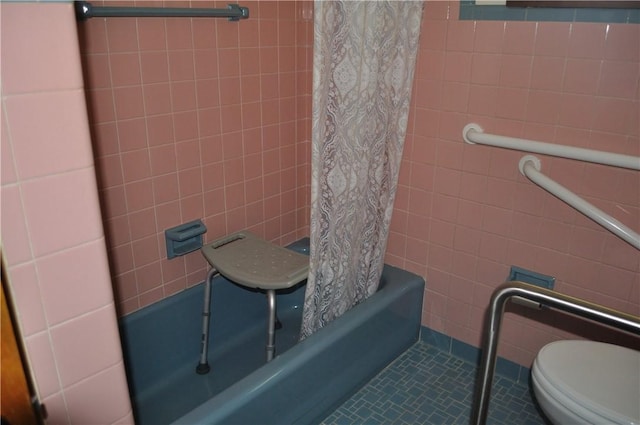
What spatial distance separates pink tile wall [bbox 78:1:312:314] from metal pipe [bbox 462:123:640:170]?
2.40ft

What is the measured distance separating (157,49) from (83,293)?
3.22 ft

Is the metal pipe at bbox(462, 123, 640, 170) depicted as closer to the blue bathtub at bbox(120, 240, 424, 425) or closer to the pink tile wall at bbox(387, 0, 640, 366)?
the pink tile wall at bbox(387, 0, 640, 366)

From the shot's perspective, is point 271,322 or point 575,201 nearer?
point 575,201

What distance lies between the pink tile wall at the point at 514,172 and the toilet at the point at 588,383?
0.90ft

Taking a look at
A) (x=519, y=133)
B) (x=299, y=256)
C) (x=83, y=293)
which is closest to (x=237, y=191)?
(x=299, y=256)

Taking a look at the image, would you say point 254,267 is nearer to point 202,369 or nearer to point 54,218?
point 202,369

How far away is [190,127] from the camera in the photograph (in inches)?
70.7

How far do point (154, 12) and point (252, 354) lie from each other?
1265 millimetres

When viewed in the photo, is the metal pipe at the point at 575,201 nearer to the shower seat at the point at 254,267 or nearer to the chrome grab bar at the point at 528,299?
the chrome grab bar at the point at 528,299

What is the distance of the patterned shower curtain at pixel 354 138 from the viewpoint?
154cm

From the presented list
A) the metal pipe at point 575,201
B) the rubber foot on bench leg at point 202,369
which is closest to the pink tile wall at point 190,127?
the rubber foot on bench leg at point 202,369

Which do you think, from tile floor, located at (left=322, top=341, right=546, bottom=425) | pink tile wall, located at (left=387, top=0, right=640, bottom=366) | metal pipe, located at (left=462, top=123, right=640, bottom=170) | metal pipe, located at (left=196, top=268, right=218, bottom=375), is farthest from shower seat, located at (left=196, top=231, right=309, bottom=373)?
metal pipe, located at (left=462, top=123, right=640, bottom=170)

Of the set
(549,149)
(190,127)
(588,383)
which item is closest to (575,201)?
(549,149)

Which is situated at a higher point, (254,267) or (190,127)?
(190,127)
